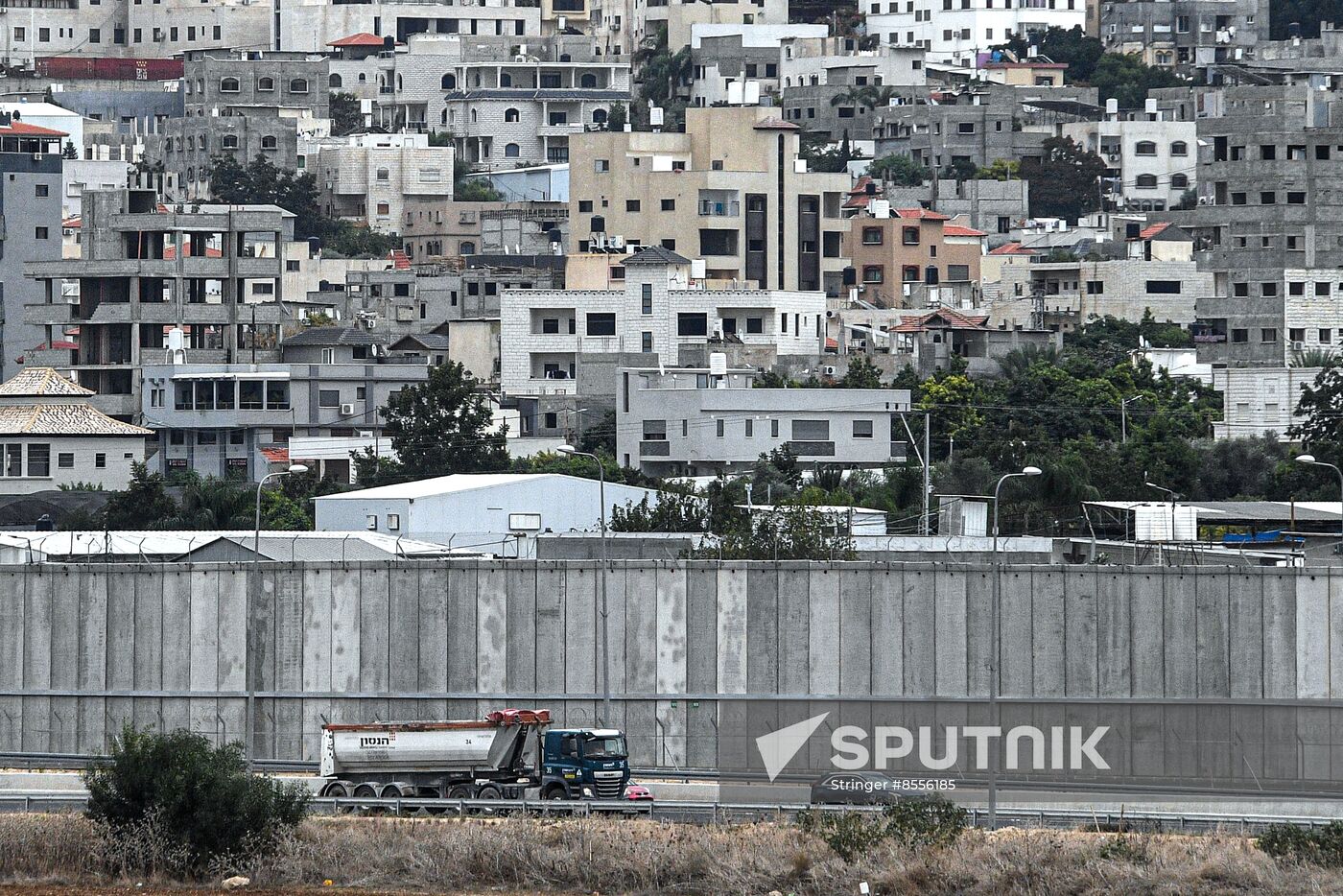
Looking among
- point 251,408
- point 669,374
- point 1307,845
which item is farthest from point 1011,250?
point 1307,845

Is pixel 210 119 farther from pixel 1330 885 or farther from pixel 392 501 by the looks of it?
pixel 1330 885

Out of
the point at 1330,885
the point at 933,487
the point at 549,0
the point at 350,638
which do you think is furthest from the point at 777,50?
the point at 1330,885

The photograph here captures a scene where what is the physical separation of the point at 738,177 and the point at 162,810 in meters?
94.4

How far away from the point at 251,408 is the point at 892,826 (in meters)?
66.5

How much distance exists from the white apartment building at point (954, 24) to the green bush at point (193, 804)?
155926mm

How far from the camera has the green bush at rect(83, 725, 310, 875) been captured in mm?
41188

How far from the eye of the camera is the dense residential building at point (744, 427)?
9725 cm

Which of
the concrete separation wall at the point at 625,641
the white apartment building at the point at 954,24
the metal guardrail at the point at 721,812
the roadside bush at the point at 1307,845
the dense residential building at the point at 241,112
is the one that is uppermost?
the white apartment building at the point at 954,24

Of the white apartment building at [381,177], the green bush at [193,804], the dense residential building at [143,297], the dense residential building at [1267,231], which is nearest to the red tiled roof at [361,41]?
the white apartment building at [381,177]

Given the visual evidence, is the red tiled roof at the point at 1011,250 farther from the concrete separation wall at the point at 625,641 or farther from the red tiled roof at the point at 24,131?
the concrete separation wall at the point at 625,641

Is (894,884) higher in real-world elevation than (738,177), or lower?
lower

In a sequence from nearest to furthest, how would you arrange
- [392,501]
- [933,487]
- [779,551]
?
[779,551]
[392,501]
[933,487]

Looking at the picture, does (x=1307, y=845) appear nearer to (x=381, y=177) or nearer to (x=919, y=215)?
(x=919, y=215)

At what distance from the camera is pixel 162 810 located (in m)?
41.2
